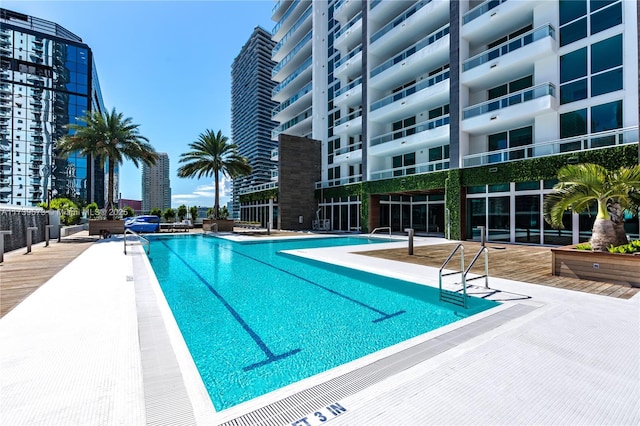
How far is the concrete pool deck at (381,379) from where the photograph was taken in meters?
2.37

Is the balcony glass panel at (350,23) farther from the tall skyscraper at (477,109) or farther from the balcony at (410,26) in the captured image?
the balcony at (410,26)

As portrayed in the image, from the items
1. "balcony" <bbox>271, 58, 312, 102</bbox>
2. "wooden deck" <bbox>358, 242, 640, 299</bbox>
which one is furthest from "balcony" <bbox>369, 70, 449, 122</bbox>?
"balcony" <bbox>271, 58, 312, 102</bbox>

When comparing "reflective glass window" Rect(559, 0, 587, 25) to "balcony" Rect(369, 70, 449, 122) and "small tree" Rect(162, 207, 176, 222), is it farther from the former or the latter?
"small tree" Rect(162, 207, 176, 222)

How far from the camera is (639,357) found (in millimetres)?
3340

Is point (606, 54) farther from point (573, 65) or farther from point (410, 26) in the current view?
point (410, 26)

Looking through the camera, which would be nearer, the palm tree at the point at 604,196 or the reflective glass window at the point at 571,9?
the palm tree at the point at 604,196

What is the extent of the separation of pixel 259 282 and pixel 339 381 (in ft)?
17.9

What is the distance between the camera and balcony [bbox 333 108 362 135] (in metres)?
25.5

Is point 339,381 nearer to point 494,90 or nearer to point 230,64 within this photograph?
point 494,90

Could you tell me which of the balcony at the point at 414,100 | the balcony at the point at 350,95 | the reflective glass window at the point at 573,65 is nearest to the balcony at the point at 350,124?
the balcony at the point at 350,95

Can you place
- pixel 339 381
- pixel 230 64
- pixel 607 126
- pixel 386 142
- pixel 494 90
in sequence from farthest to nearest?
pixel 230 64 < pixel 386 142 < pixel 494 90 < pixel 607 126 < pixel 339 381

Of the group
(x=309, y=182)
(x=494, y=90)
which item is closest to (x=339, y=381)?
(x=494, y=90)

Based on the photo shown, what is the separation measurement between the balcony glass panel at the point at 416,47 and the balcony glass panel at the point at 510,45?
3.27 m

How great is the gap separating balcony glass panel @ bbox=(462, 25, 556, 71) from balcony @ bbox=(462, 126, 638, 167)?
5265 mm
